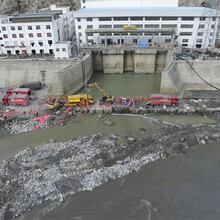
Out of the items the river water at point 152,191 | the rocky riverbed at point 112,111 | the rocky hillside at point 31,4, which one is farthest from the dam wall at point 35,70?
the rocky hillside at point 31,4

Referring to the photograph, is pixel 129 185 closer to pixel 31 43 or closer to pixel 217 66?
pixel 217 66

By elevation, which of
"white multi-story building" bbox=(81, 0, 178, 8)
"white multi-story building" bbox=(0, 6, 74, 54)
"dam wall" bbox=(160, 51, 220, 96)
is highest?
"white multi-story building" bbox=(81, 0, 178, 8)


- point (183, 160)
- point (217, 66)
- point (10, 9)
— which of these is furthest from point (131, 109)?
point (10, 9)

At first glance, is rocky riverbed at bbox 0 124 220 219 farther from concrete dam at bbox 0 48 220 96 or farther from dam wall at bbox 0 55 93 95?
dam wall at bbox 0 55 93 95

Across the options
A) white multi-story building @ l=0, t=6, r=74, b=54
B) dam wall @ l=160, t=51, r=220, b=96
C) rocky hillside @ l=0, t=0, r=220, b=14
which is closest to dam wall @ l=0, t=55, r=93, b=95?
white multi-story building @ l=0, t=6, r=74, b=54

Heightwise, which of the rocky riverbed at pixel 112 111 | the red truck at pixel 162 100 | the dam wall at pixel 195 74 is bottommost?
the rocky riverbed at pixel 112 111

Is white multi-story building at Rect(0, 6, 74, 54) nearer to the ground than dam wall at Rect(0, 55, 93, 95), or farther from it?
farther from it

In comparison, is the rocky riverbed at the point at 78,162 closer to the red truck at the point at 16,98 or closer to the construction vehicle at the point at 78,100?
the construction vehicle at the point at 78,100

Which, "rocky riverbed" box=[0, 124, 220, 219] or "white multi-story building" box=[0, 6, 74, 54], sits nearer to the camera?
"rocky riverbed" box=[0, 124, 220, 219]
